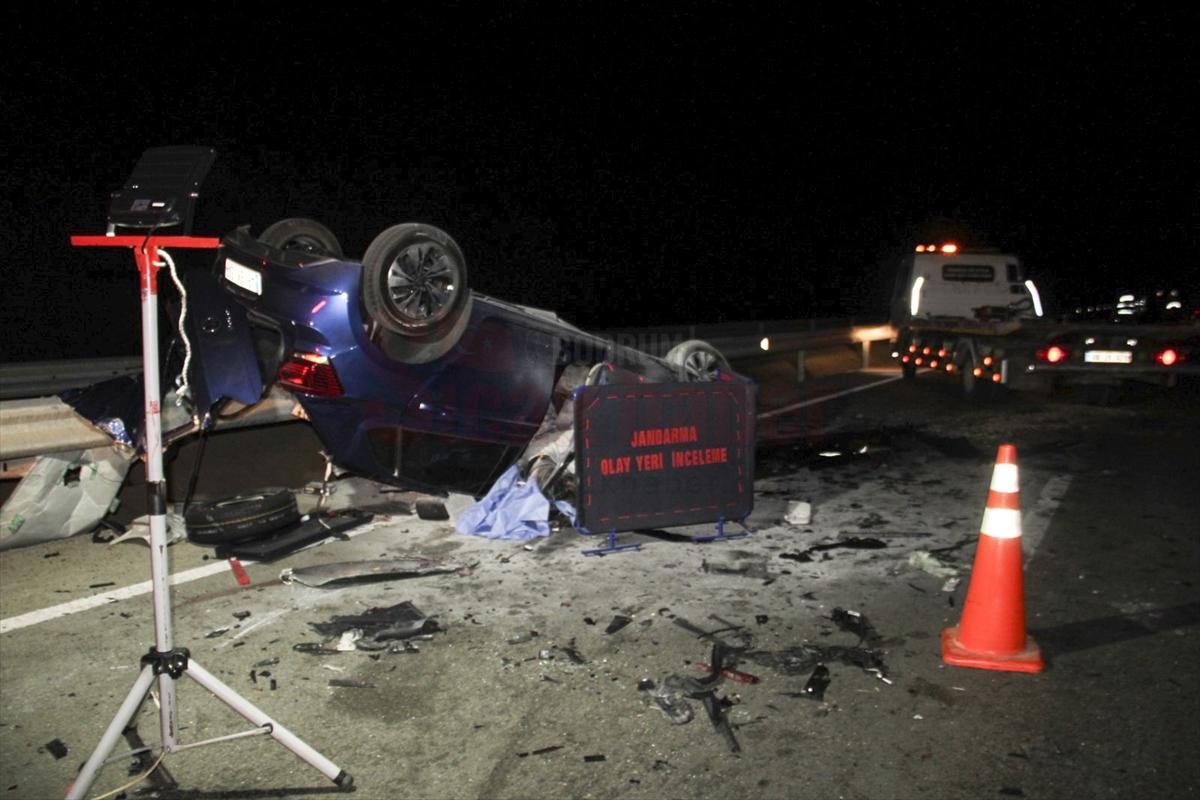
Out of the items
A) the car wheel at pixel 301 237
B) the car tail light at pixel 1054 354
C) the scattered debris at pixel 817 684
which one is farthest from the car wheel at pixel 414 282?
the car tail light at pixel 1054 354

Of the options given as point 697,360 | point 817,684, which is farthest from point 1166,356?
point 817,684

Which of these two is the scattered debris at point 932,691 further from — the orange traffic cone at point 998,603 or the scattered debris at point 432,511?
the scattered debris at point 432,511

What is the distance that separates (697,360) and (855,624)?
4277mm

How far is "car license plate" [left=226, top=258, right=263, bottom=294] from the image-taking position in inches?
219

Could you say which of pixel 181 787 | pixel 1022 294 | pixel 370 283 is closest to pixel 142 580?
pixel 370 283

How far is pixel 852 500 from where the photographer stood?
768 cm

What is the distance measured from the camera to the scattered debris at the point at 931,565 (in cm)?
576

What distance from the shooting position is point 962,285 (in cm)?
1698

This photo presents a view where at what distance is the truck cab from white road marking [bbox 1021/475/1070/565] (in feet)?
28.8

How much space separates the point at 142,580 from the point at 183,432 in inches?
35.1

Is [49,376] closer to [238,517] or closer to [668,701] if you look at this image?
[238,517]

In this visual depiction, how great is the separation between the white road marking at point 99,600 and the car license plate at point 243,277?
5.50 feet

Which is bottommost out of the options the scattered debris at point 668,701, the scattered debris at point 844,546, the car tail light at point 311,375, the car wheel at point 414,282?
the scattered debris at point 668,701

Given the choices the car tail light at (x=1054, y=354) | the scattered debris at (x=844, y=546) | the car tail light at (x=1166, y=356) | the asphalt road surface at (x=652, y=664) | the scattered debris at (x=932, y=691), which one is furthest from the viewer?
the car tail light at (x=1054, y=354)
